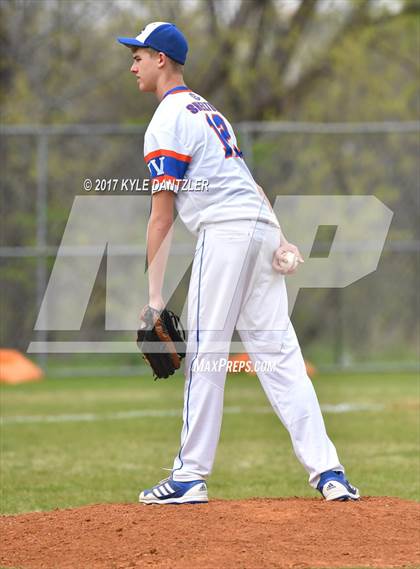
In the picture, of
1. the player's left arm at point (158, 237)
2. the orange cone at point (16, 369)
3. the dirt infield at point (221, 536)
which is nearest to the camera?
the dirt infield at point (221, 536)

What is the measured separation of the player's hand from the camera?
5.46 metres

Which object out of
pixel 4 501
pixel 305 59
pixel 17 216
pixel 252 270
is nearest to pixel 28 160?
pixel 17 216

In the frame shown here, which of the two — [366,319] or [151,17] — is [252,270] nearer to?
[366,319]

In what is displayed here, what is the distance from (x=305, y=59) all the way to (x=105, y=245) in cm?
664

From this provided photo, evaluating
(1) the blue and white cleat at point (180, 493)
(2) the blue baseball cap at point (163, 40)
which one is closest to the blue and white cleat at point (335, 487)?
(1) the blue and white cleat at point (180, 493)

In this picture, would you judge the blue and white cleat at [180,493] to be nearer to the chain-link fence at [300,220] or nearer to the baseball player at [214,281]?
the baseball player at [214,281]

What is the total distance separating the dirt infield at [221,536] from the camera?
461 cm

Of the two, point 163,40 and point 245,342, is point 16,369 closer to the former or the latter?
point 245,342

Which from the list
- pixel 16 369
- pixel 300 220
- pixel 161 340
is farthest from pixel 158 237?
pixel 300 220

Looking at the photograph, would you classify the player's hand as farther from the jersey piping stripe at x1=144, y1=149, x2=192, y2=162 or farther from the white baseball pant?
the jersey piping stripe at x1=144, y1=149, x2=192, y2=162

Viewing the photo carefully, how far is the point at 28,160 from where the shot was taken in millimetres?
15672

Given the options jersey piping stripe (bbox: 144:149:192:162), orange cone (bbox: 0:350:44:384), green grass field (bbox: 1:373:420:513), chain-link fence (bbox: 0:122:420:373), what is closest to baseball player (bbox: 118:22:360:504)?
jersey piping stripe (bbox: 144:149:192:162)

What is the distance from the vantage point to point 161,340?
5.51m

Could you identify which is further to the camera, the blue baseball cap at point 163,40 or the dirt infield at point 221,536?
the blue baseball cap at point 163,40
